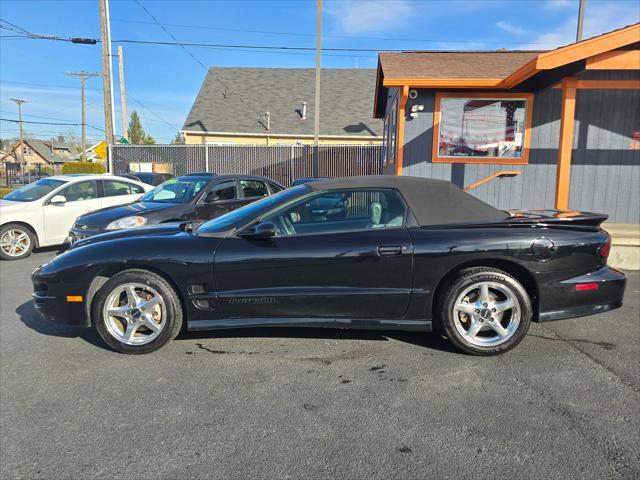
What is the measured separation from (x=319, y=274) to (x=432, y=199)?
3.85 feet

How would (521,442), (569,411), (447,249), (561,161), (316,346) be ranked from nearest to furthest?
(521,442) < (569,411) < (447,249) < (316,346) < (561,161)

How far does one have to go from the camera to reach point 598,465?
2.34 meters

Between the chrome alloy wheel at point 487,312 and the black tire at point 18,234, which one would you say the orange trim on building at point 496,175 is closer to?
the chrome alloy wheel at point 487,312

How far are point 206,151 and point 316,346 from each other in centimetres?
1783

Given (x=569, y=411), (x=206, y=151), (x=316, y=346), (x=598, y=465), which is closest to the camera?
(x=598, y=465)

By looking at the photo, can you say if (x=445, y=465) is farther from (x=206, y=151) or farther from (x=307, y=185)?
(x=206, y=151)

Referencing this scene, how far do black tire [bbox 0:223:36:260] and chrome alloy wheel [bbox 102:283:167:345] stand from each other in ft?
18.2

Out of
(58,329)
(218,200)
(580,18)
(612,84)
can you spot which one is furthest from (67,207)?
(580,18)

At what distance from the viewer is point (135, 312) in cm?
372

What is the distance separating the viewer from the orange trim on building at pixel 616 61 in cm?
673

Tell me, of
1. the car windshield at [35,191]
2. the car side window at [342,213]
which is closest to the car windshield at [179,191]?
the car windshield at [35,191]

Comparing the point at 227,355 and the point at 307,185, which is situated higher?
the point at 307,185

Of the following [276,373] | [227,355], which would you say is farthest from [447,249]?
[227,355]

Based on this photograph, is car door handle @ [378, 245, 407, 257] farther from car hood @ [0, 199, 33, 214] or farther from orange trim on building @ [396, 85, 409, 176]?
car hood @ [0, 199, 33, 214]
